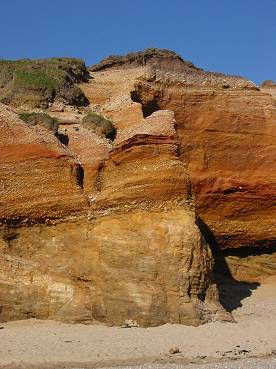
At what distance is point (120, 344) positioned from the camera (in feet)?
52.1

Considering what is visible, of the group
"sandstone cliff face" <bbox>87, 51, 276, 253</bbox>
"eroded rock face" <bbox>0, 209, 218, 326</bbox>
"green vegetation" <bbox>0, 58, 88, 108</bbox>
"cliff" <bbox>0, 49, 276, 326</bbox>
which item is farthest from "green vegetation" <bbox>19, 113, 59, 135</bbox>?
"eroded rock face" <bbox>0, 209, 218, 326</bbox>

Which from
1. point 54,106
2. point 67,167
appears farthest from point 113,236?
point 54,106

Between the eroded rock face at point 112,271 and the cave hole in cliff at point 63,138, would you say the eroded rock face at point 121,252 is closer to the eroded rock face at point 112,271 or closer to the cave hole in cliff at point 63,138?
the eroded rock face at point 112,271

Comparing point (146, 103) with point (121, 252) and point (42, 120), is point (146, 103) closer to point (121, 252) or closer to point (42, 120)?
point (42, 120)

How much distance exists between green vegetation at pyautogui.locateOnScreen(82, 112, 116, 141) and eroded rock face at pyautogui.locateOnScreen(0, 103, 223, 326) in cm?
239

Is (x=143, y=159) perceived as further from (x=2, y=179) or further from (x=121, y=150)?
(x=2, y=179)

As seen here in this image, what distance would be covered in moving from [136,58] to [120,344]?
81.9 feet

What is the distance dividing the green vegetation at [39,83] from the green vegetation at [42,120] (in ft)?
8.07

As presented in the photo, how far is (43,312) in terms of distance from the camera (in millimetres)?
17609

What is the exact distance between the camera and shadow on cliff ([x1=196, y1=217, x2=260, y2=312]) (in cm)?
2223

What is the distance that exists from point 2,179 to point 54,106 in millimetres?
6313

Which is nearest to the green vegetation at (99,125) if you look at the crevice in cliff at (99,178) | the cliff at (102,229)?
the cliff at (102,229)

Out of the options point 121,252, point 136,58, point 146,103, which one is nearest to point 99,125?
point 146,103

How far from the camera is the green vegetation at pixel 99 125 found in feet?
72.4
